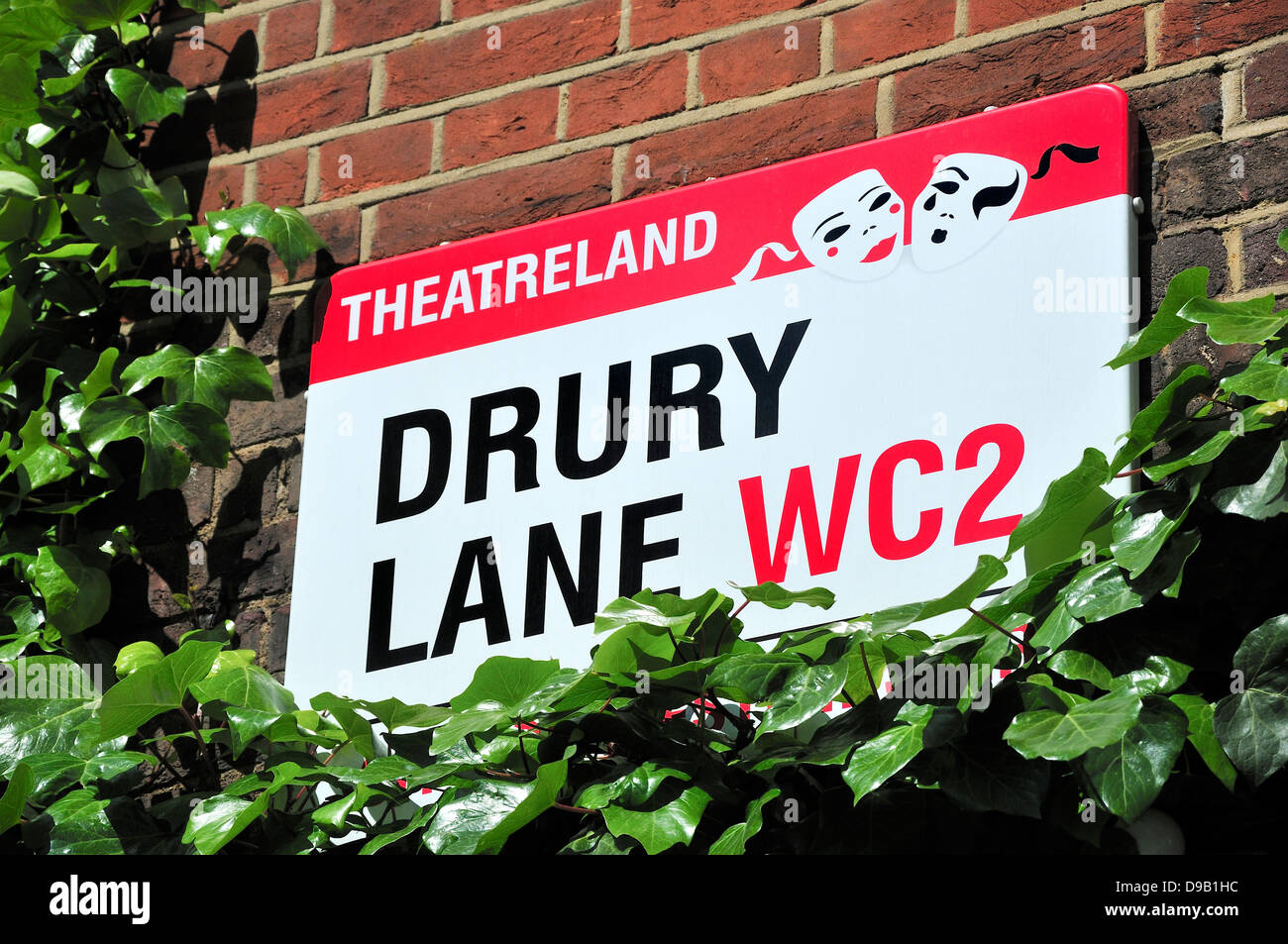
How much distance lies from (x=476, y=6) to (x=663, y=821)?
4.20ft

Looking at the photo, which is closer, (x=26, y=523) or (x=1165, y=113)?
(x=1165, y=113)

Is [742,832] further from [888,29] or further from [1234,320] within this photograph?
[888,29]

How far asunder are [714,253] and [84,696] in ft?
2.93

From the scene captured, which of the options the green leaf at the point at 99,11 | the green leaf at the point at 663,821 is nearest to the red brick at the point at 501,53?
the green leaf at the point at 99,11

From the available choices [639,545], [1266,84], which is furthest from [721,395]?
[1266,84]

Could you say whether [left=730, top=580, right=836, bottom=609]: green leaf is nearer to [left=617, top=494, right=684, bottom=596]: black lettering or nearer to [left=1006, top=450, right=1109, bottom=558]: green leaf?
[left=1006, top=450, right=1109, bottom=558]: green leaf

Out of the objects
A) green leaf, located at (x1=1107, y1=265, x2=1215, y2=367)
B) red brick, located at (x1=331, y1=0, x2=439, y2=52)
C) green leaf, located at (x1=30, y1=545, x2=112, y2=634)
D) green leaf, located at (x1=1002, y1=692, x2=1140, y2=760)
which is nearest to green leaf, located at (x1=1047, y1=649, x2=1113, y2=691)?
green leaf, located at (x1=1002, y1=692, x2=1140, y2=760)

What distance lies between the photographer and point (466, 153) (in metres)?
2.07

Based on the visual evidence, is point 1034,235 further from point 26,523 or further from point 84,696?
point 26,523

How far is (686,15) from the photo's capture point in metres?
2.00

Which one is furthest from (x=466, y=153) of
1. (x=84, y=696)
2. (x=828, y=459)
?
(x=84, y=696)
